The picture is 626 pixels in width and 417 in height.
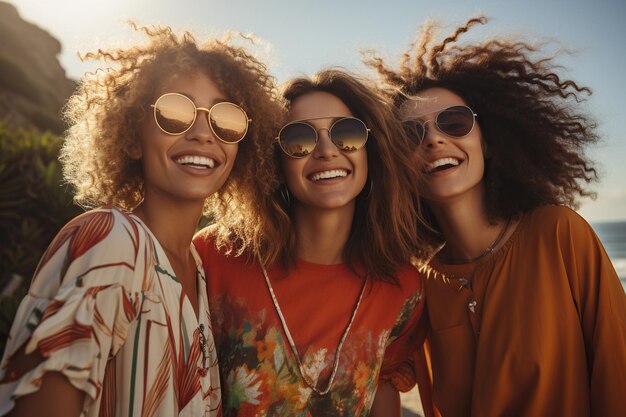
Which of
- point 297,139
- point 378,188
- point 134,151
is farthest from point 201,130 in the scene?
point 378,188

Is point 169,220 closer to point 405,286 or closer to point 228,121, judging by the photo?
point 228,121

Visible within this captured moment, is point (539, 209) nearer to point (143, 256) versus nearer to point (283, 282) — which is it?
point (283, 282)

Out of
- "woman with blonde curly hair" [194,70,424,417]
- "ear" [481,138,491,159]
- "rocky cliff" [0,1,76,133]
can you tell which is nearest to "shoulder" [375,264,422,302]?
"woman with blonde curly hair" [194,70,424,417]

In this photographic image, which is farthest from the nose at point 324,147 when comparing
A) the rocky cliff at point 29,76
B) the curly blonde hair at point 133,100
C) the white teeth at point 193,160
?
the rocky cliff at point 29,76

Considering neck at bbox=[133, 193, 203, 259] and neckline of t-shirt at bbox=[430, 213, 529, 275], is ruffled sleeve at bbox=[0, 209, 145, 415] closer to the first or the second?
neck at bbox=[133, 193, 203, 259]

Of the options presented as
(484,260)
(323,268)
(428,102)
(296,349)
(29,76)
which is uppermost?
(29,76)

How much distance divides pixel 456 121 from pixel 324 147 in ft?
2.83

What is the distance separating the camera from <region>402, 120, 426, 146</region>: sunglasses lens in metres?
3.13

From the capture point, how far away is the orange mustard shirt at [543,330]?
2391 mm

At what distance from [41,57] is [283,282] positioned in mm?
39157

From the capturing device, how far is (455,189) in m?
3.00

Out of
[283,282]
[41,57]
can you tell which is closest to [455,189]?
[283,282]

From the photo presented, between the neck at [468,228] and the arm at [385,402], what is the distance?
2.99 ft

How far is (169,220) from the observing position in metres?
2.47
